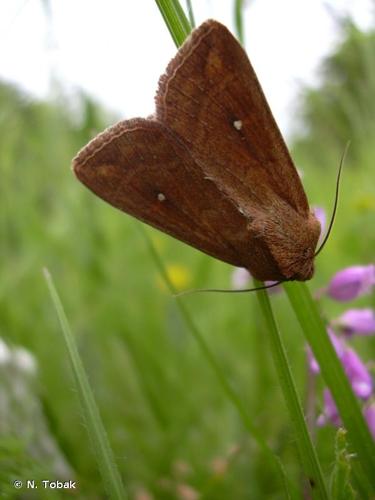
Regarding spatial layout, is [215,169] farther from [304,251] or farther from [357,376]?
[357,376]

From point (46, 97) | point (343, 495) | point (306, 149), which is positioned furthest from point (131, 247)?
point (306, 149)

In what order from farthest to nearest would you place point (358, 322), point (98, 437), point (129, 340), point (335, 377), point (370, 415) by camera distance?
point (129, 340) → point (358, 322) → point (370, 415) → point (335, 377) → point (98, 437)

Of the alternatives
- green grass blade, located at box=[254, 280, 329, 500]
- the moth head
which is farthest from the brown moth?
green grass blade, located at box=[254, 280, 329, 500]

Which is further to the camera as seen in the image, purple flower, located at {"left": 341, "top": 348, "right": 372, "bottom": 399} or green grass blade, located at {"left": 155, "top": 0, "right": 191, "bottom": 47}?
purple flower, located at {"left": 341, "top": 348, "right": 372, "bottom": 399}

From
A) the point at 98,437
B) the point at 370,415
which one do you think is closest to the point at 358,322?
the point at 370,415

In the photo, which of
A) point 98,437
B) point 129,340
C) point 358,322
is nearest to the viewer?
point 98,437

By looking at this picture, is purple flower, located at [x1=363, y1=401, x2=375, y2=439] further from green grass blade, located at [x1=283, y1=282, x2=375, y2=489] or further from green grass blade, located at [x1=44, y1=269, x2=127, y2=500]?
green grass blade, located at [x1=44, y1=269, x2=127, y2=500]
